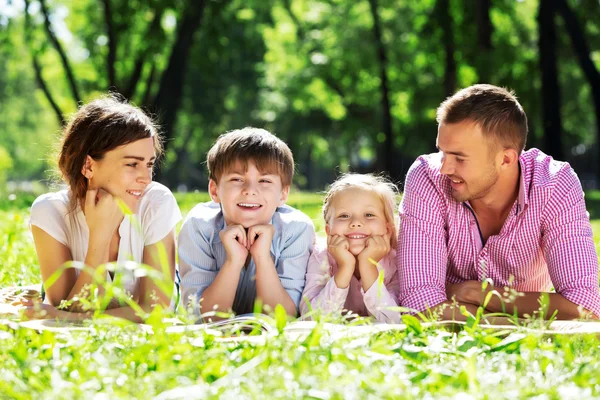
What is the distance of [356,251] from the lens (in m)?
4.13

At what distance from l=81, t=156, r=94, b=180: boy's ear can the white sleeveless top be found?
200mm

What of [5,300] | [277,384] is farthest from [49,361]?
[5,300]

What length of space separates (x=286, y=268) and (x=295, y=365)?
190cm

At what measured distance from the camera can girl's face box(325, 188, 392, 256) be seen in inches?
164

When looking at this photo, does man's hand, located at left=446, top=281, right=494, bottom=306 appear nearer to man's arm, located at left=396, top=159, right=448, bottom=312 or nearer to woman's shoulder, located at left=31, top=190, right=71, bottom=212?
man's arm, located at left=396, top=159, right=448, bottom=312

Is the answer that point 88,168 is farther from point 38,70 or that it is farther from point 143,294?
point 38,70

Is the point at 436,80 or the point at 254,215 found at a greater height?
the point at 436,80

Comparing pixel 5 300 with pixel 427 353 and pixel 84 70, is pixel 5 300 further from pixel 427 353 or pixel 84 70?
pixel 84 70

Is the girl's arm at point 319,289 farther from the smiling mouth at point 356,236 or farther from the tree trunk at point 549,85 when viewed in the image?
the tree trunk at point 549,85

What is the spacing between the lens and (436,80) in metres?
28.3

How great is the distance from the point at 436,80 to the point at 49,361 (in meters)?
26.8

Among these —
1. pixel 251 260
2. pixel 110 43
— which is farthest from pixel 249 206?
pixel 110 43

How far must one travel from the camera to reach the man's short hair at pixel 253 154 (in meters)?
4.26

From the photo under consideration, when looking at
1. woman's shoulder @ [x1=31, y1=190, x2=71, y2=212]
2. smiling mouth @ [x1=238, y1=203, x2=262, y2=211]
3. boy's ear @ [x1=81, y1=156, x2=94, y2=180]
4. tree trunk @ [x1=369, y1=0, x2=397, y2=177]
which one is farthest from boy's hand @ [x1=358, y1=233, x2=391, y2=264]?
tree trunk @ [x1=369, y1=0, x2=397, y2=177]
